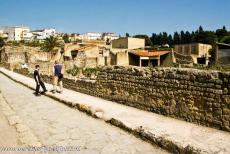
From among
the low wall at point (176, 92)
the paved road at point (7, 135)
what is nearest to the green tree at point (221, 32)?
the low wall at point (176, 92)

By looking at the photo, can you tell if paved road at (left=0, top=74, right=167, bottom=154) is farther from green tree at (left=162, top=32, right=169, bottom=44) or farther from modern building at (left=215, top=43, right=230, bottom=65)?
green tree at (left=162, top=32, right=169, bottom=44)

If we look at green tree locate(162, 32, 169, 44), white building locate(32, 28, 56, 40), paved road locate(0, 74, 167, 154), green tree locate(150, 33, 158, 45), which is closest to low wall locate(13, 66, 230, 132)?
paved road locate(0, 74, 167, 154)

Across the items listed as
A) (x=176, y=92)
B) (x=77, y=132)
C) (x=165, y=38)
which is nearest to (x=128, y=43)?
(x=165, y=38)

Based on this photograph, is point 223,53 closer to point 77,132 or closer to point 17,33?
point 77,132

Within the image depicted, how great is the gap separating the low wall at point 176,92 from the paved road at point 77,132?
1.82 meters

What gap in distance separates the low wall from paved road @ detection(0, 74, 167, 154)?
71.5 inches

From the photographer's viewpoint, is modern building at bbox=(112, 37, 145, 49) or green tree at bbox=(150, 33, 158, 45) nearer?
modern building at bbox=(112, 37, 145, 49)

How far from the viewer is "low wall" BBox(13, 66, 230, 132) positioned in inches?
283

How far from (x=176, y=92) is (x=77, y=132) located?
9.50ft

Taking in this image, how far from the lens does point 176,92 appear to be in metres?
8.56

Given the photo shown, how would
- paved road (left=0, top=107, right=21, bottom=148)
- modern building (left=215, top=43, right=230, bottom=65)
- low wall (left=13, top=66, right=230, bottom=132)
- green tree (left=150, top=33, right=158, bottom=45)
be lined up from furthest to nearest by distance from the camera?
green tree (left=150, top=33, right=158, bottom=45)
modern building (left=215, top=43, right=230, bottom=65)
low wall (left=13, top=66, right=230, bottom=132)
paved road (left=0, top=107, right=21, bottom=148)

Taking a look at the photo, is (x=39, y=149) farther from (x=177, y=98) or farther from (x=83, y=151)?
(x=177, y=98)

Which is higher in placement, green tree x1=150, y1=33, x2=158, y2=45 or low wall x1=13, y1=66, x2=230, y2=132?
green tree x1=150, y1=33, x2=158, y2=45

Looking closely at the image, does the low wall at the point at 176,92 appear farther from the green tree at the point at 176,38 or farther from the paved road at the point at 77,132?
the green tree at the point at 176,38
